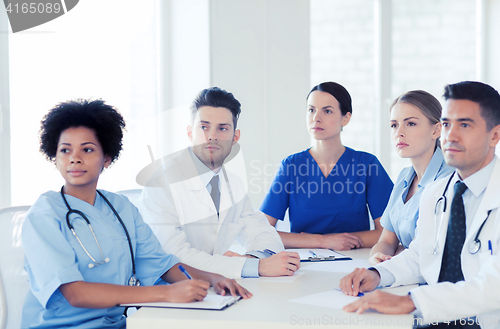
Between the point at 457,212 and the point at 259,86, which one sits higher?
the point at 259,86

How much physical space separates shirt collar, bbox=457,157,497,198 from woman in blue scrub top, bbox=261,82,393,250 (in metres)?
0.97

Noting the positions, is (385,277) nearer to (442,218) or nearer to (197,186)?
(442,218)

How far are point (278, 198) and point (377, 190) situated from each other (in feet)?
1.78

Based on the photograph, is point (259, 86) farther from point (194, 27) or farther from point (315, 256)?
point (315, 256)

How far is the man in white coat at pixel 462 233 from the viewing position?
1.07m

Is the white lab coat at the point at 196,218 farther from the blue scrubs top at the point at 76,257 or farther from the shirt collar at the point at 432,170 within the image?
the shirt collar at the point at 432,170

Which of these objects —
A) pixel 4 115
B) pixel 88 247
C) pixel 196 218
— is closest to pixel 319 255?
pixel 196 218

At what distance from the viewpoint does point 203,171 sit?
73.1 inches

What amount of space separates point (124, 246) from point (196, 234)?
0.49m

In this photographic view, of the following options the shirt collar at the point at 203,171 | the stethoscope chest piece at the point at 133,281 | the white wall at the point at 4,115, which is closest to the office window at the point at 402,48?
the shirt collar at the point at 203,171

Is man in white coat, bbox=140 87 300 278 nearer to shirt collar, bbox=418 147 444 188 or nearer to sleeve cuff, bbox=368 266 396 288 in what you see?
sleeve cuff, bbox=368 266 396 288

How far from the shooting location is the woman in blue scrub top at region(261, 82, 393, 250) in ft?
7.37

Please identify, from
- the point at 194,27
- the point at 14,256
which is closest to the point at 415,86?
the point at 194,27

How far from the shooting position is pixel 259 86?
127 inches
